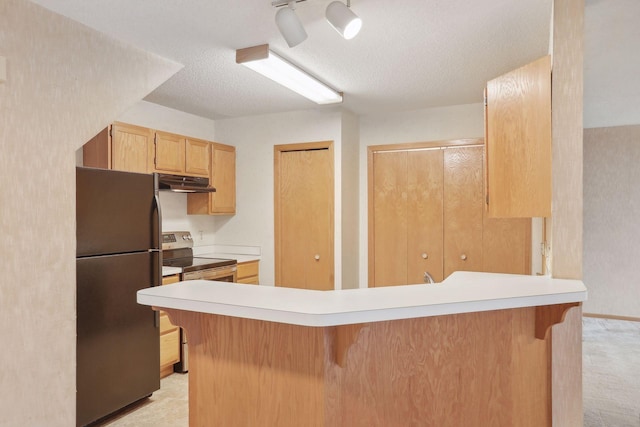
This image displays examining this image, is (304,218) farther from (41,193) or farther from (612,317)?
(612,317)

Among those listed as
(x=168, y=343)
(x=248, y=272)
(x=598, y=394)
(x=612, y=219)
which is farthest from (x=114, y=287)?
(x=612, y=219)

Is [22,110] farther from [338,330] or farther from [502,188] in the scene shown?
[502,188]

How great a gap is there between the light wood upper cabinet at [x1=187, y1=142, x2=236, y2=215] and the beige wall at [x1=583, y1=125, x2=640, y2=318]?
4.36 metres

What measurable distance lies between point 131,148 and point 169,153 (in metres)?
0.43

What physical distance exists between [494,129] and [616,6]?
96 centimetres

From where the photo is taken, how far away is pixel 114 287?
2777 millimetres

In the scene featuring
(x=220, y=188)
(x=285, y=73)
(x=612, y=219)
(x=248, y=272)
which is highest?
(x=285, y=73)

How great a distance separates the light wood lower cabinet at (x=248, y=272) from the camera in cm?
425

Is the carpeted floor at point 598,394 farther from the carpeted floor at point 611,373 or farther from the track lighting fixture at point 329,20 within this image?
the track lighting fixture at point 329,20

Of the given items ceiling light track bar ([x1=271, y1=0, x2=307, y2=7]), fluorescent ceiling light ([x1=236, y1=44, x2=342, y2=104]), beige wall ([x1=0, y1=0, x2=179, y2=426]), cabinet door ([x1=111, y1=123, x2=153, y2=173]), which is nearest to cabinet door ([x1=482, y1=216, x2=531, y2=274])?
fluorescent ceiling light ([x1=236, y1=44, x2=342, y2=104])

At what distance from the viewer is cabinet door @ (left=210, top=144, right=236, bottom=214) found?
4.38 metres

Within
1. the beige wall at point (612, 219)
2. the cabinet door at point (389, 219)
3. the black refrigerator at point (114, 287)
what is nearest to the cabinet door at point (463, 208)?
the cabinet door at point (389, 219)

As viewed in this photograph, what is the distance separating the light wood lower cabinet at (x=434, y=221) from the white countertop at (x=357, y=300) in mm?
2245

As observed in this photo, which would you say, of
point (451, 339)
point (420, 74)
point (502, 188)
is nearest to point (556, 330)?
point (451, 339)
